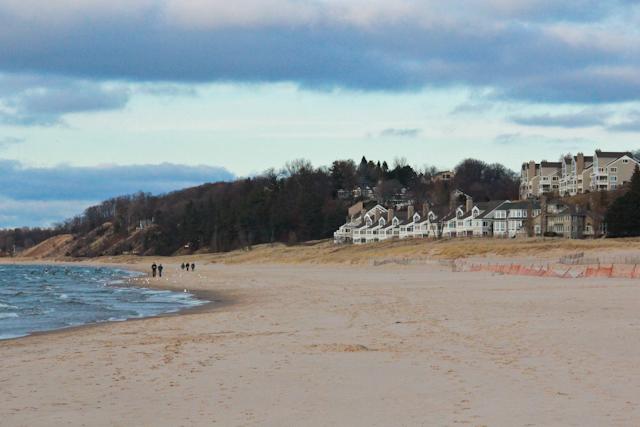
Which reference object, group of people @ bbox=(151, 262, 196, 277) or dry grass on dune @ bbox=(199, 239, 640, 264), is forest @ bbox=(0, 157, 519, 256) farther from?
group of people @ bbox=(151, 262, 196, 277)

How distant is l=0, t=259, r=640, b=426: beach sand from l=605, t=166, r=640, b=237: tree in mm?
59796

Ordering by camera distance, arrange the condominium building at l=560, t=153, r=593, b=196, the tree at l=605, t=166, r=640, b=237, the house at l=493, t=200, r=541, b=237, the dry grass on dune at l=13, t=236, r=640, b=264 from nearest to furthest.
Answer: the dry grass on dune at l=13, t=236, r=640, b=264, the tree at l=605, t=166, r=640, b=237, the house at l=493, t=200, r=541, b=237, the condominium building at l=560, t=153, r=593, b=196

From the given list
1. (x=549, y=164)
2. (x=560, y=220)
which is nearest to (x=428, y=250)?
(x=560, y=220)

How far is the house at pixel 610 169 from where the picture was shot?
11800 cm

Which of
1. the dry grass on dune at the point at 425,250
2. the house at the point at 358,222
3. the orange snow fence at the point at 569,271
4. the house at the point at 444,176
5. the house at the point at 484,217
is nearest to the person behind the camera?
the orange snow fence at the point at 569,271

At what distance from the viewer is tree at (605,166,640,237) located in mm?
82062

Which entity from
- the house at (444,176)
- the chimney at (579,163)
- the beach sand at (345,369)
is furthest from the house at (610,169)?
the beach sand at (345,369)

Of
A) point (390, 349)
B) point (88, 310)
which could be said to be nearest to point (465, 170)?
point (88, 310)

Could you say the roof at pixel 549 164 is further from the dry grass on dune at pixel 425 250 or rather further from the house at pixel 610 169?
the dry grass on dune at pixel 425 250

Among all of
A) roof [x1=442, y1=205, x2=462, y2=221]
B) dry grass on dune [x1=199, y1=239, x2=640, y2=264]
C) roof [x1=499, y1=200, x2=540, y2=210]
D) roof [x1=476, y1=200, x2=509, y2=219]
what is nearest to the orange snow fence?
dry grass on dune [x1=199, y1=239, x2=640, y2=264]

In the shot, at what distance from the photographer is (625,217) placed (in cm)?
8269

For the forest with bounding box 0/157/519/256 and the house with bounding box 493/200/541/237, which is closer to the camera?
the house with bounding box 493/200/541/237

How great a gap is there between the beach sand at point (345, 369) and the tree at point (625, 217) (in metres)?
59.8

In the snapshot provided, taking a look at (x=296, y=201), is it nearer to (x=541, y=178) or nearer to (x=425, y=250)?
(x=541, y=178)
